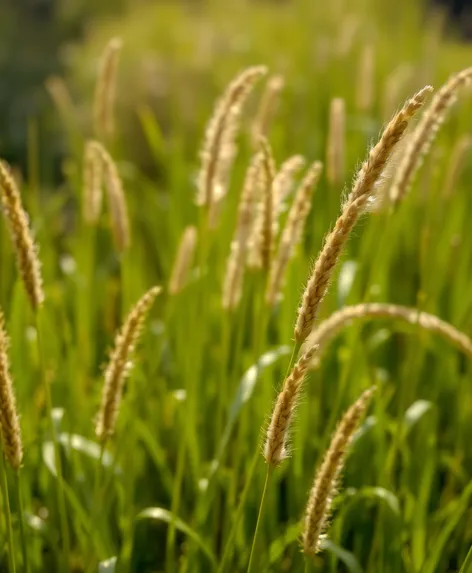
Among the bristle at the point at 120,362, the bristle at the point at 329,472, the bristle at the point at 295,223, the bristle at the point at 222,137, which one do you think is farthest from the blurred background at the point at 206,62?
the bristle at the point at 329,472

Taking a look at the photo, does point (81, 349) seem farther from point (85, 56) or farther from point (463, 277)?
point (85, 56)

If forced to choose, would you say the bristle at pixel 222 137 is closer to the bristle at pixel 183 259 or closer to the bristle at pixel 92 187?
the bristle at pixel 183 259

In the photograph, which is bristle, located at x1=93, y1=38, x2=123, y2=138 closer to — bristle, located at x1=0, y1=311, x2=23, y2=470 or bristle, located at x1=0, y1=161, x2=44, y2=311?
bristle, located at x1=0, y1=161, x2=44, y2=311

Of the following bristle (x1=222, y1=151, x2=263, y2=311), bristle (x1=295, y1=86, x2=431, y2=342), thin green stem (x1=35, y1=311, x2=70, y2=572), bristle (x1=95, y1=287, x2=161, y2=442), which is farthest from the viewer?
bristle (x1=222, y1=151, x2=263, y2=311)

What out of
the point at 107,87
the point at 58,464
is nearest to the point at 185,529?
the point at 58,464

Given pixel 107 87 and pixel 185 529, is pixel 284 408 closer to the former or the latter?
pixel 185 529

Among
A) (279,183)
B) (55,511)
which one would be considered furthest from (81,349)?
(279,183)

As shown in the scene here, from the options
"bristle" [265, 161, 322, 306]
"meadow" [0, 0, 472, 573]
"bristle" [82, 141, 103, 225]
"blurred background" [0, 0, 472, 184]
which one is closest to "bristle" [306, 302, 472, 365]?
"meadow" [0, 0, 472, 573]

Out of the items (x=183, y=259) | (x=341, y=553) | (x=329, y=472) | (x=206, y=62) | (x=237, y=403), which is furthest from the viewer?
(x=206, y=62)
